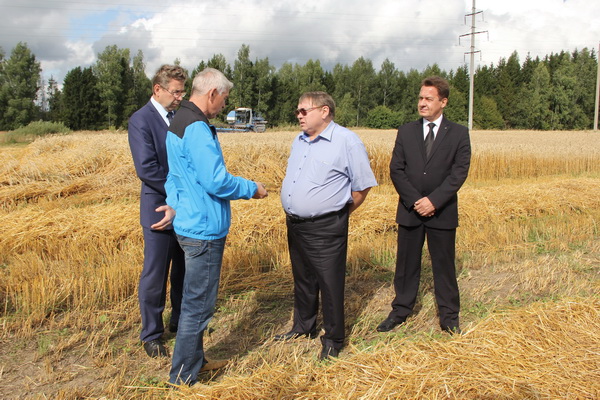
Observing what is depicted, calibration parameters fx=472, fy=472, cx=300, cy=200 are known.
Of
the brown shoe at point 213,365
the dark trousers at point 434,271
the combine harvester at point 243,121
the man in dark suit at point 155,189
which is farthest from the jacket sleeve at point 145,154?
the combine harvester at point 243,121

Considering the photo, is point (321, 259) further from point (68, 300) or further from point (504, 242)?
point (504, 242)

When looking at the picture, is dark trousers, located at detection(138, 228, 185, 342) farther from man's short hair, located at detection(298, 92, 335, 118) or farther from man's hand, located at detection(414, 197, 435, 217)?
man's hand, located at detection(414, 197, 435, 217)

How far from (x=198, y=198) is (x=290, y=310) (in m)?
1.98

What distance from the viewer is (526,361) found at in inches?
99.3

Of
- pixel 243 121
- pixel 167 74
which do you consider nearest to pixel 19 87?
pixel 243 121

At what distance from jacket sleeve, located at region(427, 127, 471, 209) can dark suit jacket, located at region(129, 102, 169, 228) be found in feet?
6.68

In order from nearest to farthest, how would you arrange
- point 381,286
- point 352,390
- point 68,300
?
point 352,390
point 68,300
point 381,286

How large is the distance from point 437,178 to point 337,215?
949mm

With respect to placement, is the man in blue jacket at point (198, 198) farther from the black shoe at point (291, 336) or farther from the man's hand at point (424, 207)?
the man's hand at point (424, 207)

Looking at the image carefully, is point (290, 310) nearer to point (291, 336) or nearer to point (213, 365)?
point (291, 336)

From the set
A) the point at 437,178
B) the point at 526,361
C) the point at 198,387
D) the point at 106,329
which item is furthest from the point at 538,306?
the point at 106,329

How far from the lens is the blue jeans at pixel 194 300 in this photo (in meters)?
2.74

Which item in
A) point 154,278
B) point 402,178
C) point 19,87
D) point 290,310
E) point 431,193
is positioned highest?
point 19,87

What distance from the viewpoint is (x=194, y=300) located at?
279cm
